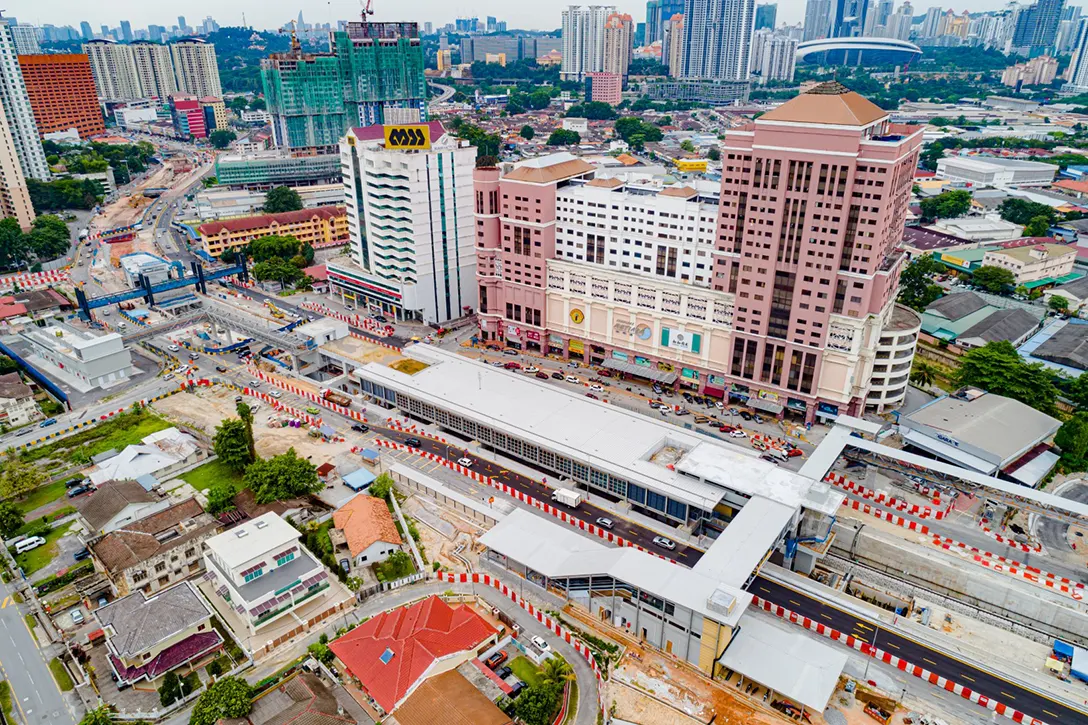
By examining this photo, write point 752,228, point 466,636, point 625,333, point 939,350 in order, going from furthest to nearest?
point 939,350
point 625,333
point 752,228
point 466,636

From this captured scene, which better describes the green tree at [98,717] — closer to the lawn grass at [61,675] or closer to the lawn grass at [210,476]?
the lawn grass at [61,675]

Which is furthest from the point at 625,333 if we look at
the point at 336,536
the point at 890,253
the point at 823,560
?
the point at 336,536

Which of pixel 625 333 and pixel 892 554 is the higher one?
pixel 625 333

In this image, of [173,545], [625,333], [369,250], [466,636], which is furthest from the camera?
[369,250]

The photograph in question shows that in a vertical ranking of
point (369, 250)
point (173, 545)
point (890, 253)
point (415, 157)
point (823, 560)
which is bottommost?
point (823, 560)

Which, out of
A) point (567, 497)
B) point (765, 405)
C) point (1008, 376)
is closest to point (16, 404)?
point (567, 497)

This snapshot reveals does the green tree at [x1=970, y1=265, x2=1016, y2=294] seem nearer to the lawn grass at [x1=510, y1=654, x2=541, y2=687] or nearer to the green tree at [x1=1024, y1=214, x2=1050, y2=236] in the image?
the green tree at [x1=1024, y1=214, x2=1050, y2=236]

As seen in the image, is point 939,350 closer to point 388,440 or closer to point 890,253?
point 890,253
